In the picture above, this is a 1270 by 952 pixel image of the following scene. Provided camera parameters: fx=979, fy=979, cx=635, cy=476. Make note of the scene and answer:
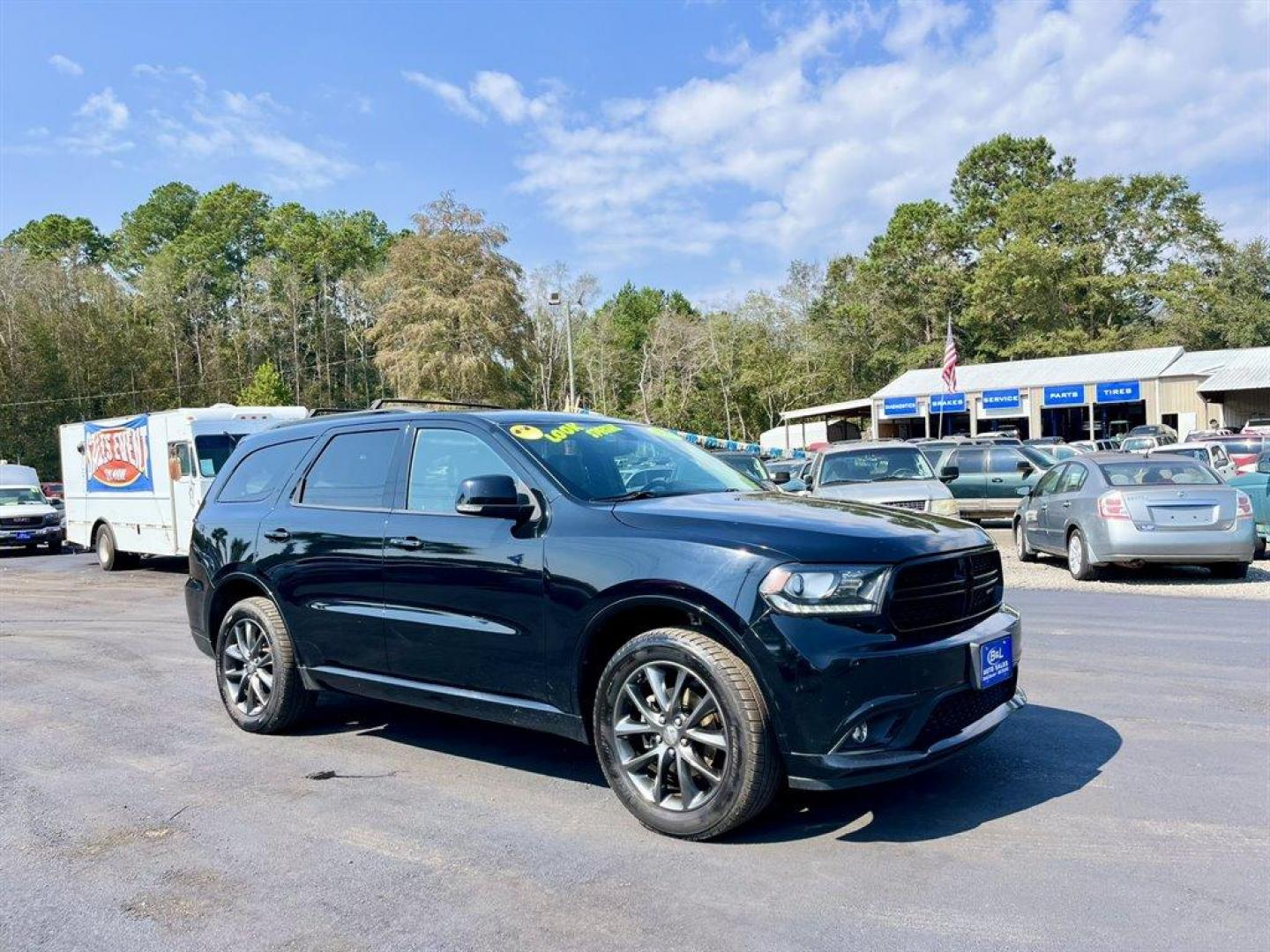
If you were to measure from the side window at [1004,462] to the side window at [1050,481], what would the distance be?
6616 mm

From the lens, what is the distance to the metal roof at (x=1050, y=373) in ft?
159

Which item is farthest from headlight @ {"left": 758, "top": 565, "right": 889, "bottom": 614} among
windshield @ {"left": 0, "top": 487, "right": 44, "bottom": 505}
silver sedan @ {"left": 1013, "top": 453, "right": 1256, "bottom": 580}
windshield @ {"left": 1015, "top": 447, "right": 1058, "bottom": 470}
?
windshield @ {"left": 0, "top": 487, "right": 44, "bottom": 505}

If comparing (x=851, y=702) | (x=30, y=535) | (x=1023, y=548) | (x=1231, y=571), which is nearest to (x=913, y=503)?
(x=1023, y=548)

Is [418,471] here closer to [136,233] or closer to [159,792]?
[159,792]

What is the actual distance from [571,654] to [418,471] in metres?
1.47

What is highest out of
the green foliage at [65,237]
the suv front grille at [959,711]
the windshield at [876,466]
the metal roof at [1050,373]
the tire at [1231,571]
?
the green foliage at [65,237]

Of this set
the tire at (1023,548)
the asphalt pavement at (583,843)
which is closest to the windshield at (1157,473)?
the tire at (1023,548)

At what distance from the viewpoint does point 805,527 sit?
158 inches

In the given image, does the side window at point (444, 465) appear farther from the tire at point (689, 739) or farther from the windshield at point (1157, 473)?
the windshield at point (1157, 473)

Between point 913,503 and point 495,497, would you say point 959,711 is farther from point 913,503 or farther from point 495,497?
point 913,503

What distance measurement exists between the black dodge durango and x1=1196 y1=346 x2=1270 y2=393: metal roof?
45.6 meters

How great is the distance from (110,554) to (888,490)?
14.6 m

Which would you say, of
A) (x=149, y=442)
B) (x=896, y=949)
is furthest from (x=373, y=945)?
(x=149, y=442)

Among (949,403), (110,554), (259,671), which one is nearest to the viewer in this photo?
(259,671)
